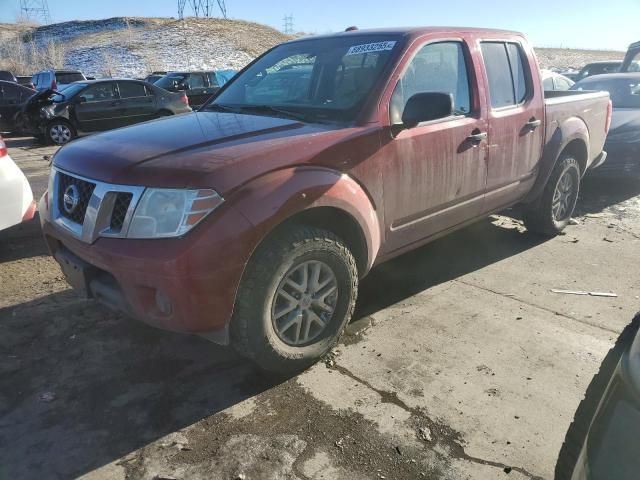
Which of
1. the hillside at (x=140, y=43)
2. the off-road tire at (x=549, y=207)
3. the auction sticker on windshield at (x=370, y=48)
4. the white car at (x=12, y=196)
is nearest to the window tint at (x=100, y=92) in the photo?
the white car at (x=12, y=196)

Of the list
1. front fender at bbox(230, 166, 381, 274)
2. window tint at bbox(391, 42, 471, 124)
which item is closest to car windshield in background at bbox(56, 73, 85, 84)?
window tint at bbox(391, 42, 471, 124)

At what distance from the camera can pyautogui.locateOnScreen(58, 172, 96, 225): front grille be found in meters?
2.77

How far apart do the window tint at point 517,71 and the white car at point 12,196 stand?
4.23m

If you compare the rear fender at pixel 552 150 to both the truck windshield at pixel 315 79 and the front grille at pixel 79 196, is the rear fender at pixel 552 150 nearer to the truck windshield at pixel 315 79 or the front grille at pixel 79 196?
the truck windshield at pixel 315 79

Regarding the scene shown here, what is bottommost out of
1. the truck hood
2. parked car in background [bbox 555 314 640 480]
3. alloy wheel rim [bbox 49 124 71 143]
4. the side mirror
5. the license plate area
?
alloy wheel rim [bbox 49 124 71 143]

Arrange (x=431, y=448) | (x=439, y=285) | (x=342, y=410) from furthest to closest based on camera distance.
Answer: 1. (x=439, y=285)
2. (x=342, y=410)
3. (x=431, y=448)

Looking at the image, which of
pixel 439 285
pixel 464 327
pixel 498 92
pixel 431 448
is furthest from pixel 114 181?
pixel 498 92

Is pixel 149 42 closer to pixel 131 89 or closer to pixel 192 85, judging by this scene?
pixel 192 85

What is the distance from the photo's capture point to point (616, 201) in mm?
6734

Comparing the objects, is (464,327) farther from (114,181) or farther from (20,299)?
(20,299)

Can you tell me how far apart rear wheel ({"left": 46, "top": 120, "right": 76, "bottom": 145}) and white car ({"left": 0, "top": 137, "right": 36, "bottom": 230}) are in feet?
28.6

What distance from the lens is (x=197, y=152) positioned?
267 cm

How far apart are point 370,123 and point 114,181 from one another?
4.83 feet

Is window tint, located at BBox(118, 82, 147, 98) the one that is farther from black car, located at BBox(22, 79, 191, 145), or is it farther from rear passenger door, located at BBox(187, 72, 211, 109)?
rear passenger door, located at BBox(187, 72, 211, 109)
